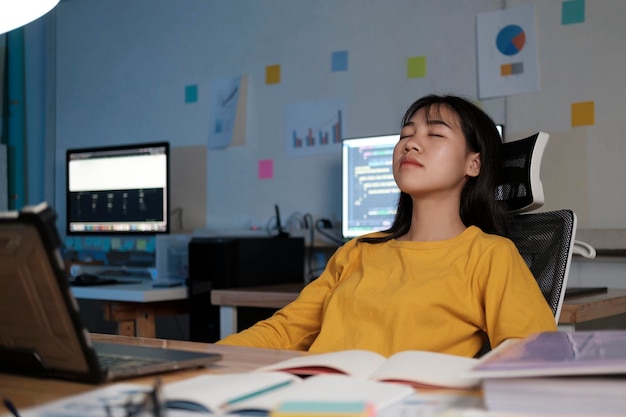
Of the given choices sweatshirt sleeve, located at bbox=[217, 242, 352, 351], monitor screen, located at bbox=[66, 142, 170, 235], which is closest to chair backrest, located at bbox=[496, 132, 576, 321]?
sweatshirt sleeve, located at bbox=[217, 242, 352, 351]

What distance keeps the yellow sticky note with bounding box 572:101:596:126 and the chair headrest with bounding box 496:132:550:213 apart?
29.8 inches

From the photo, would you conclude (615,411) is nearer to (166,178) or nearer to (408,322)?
(408,322)

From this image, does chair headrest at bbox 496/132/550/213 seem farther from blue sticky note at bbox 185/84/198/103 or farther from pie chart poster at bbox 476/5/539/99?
blue sticky note at bbox 185/84/198/103

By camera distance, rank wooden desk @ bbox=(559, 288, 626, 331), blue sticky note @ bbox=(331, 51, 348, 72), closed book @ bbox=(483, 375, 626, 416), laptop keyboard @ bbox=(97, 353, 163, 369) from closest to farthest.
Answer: closed book @ bbox=(483, 375, 626, 416) < laptop keyboard @ bbox=(97, 353, 163, 369) < wooden desk @ bbox=(559, 288, 626, 331) < blue sticky note @ bbox=(331, 51, 348, 72)

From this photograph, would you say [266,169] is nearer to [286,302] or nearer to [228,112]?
[228,112]

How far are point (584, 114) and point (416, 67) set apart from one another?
0.61 meters

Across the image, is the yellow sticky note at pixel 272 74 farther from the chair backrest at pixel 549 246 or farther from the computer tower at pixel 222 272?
the chair backrest at pixel 549 246

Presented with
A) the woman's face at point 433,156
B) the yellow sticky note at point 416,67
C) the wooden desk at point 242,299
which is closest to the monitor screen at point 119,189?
the wooden desk at point 242,299

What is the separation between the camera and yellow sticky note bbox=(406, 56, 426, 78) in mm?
2693

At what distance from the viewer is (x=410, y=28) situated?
2.73 m

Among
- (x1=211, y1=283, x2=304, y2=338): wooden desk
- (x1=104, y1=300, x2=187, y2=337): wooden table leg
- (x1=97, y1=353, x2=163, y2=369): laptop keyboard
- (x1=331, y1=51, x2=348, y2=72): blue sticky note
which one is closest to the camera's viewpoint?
(x1=97, y1=353, x2=163, y2=369): laptop keyboard

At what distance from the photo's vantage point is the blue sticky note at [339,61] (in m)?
2.88

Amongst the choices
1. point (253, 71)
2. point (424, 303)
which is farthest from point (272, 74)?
point (424, 303)

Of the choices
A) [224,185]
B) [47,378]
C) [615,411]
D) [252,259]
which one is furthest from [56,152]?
[615,411]
